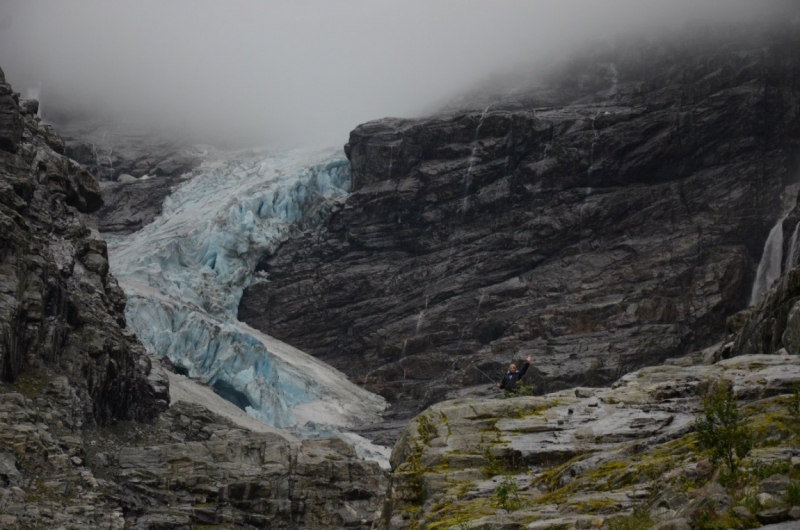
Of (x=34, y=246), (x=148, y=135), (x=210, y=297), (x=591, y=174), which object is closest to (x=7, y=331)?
(x=34, y=246)

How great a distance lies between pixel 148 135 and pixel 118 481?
10874 centimetres

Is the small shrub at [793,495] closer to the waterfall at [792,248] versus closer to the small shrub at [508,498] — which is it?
the small shrub at [508,498]

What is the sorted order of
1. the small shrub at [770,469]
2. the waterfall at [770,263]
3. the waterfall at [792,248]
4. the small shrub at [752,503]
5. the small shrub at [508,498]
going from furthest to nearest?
the waterfall at [770,263]
the waterfall at [792,248]
the small shrub at [508,498]
the small shrub at [770,469]
the small shrub at [752,503]

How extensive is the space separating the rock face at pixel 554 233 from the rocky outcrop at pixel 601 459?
198 feet

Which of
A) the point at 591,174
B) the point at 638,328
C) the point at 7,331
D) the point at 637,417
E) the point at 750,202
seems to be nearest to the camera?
the point at 637,417

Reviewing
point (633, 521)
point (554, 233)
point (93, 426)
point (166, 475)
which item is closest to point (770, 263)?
point (554, 233)

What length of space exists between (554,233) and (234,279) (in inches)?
1339

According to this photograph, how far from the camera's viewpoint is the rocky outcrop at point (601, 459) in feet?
40.5

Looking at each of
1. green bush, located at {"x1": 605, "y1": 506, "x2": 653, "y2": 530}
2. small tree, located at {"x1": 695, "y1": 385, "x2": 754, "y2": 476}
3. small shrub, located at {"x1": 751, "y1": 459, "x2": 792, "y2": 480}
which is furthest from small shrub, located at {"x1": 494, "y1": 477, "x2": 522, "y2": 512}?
small shrub, located at {"x1": 751, "y1": 459, "x2": 792, "y2": 480}

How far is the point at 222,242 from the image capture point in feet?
311

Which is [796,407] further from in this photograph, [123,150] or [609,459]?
[123,150]

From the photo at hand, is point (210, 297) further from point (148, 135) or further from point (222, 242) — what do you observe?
point (148, 135)

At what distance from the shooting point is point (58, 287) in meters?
52.0

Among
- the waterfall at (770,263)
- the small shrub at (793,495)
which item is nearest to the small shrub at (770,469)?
the small shrub at (793,495)
